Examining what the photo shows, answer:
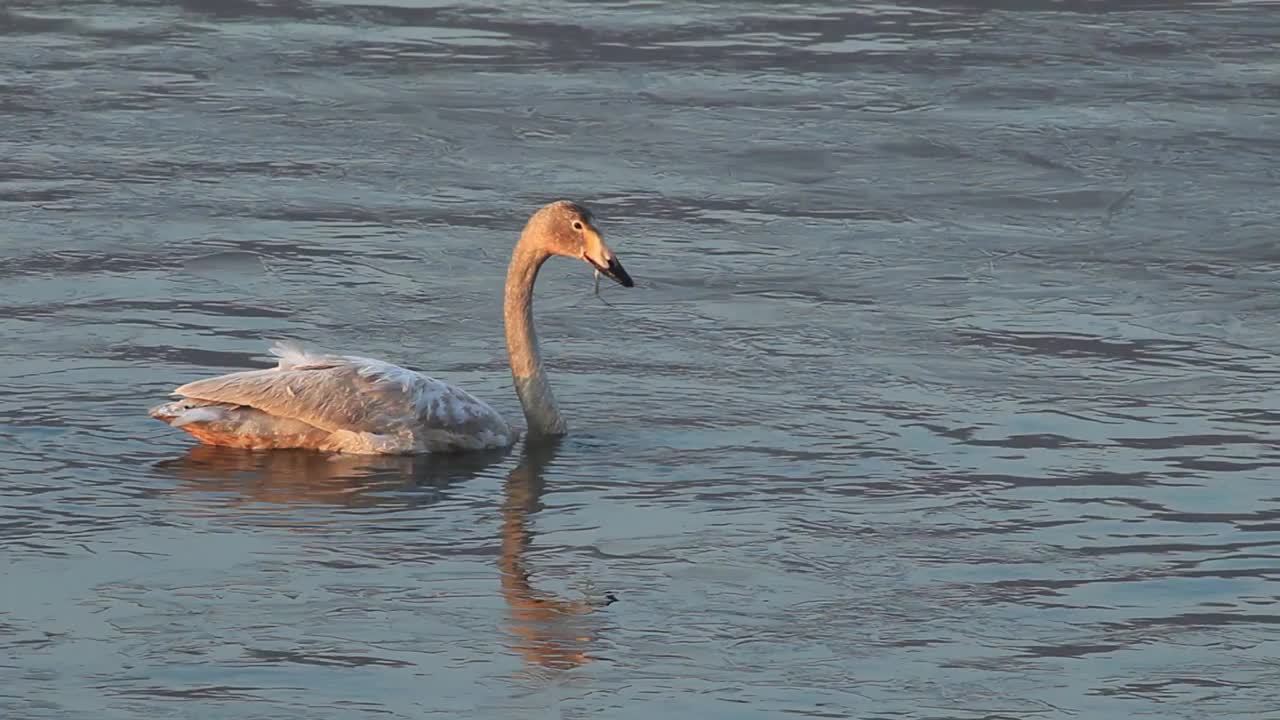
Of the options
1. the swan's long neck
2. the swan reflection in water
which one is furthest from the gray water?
the swan's long neck

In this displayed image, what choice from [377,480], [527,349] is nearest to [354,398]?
[377,480]


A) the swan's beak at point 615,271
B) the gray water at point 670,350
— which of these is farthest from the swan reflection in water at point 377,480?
the swan's beak at point 615,271

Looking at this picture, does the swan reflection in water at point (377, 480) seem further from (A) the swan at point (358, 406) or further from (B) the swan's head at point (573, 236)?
(B) the swan's head at point (573, 236)

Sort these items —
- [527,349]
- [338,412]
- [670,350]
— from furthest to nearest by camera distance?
1. [670,350]
2. [527,349]
3. [338,412]

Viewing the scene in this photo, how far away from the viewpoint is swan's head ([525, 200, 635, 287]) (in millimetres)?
11016

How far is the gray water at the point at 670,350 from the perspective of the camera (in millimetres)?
8461

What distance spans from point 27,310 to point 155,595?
3989 millimetres

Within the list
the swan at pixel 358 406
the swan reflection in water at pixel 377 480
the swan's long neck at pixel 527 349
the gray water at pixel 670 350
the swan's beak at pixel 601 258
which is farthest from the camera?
the swan's long neck at pixel 527 349

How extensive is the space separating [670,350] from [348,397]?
1.82m

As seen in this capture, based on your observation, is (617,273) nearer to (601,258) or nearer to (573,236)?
(601,258)

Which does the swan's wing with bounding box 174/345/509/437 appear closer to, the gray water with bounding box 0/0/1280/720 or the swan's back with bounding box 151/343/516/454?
the swan's back with bounding box 151/343/516/454

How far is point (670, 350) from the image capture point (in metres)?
12.2

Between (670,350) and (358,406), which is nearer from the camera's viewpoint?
Result: (358,406)

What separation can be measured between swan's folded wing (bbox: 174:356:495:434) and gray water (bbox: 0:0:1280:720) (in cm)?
17
